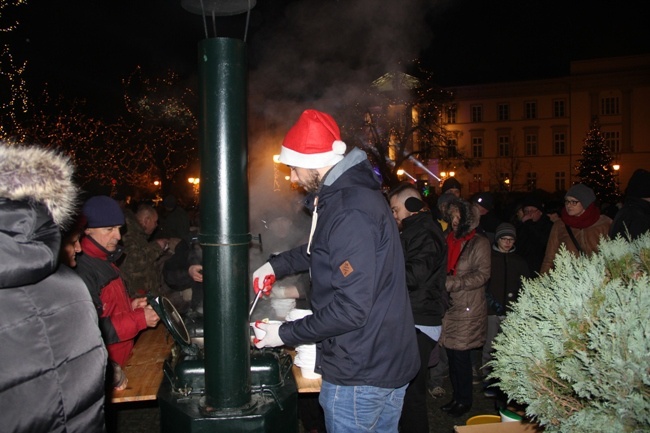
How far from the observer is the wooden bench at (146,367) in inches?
108

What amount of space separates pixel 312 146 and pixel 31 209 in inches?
54.0

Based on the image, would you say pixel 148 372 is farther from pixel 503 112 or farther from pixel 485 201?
pixel 503 112

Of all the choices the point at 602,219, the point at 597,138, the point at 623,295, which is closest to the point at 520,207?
the point at 602,219

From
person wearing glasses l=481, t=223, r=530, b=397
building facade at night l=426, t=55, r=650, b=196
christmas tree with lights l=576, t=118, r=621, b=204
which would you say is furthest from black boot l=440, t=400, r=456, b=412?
building facade at night l=426, t=55, r=650, b=196

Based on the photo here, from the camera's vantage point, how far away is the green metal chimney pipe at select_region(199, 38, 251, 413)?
6.57 feet

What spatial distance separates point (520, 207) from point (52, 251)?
7.91 metres

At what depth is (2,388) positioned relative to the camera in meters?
1.36

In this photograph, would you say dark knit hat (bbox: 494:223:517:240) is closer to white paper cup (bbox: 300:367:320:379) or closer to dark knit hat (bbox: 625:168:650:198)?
A: dark knit hat (bbox: 625:168:650:198)

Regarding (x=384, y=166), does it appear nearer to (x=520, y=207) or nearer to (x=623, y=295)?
(x=520, y=207)

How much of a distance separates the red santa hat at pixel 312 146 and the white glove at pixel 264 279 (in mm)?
744

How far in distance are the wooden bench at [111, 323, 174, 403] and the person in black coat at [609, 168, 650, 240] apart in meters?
4.58

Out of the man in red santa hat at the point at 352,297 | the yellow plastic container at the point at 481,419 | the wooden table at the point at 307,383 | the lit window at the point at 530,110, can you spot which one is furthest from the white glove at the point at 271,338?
the lit window at the point at 530,110

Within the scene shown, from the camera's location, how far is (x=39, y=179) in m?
1.54

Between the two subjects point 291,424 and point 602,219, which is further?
point 602,219
